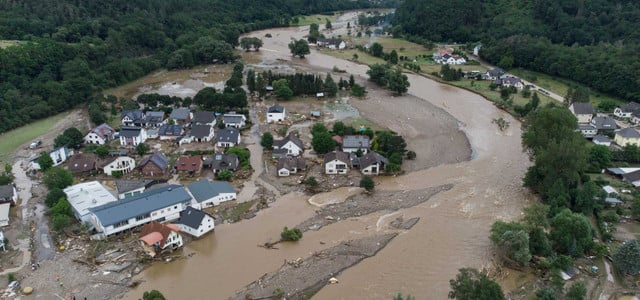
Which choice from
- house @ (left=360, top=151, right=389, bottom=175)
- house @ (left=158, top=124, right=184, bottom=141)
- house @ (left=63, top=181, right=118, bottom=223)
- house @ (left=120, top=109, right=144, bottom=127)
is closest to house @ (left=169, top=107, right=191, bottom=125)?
house @ (left=158, top=124, right=184, bottom=141)

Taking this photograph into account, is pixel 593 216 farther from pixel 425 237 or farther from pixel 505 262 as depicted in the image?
pixel 425 237

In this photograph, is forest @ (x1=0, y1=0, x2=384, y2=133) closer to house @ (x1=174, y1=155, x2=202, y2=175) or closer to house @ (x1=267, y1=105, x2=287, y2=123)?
house @ (x1=267, y1=105, x2=287, y2=123)

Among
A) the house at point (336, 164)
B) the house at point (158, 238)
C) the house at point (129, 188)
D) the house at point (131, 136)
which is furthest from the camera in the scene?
the house at point (131, 136)

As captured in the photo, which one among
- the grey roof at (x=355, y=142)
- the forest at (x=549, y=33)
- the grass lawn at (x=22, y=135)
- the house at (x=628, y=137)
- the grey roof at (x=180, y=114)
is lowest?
the grass lawn at (x=22, y=135)

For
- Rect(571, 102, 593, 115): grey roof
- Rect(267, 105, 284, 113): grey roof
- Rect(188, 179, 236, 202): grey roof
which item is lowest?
Rect(188, 179, 236, 202): grey roof

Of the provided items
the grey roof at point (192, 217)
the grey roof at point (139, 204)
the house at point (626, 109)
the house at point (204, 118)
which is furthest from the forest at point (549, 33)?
the grey roof at point (139, 204)

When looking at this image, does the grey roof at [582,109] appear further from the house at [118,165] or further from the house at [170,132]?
the house at [118,165]

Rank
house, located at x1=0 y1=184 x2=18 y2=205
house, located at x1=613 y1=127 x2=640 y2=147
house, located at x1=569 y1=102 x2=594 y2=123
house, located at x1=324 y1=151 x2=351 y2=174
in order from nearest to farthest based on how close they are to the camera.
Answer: house, located at x1=0 y1=184 x2=18 y2=205 → house, located at x1=324 y1=151 x2=351 y2=174 → house, located at x1=613 y1=127 x2=640 y2=147 → house, located at x1=569 y1=102 x2=594 y2=123
